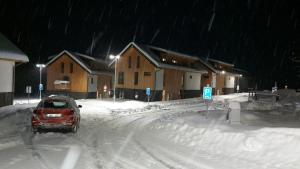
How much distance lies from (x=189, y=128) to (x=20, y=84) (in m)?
51.5

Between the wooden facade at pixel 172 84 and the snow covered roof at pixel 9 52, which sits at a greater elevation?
the snow covered roof at pixel 9 52

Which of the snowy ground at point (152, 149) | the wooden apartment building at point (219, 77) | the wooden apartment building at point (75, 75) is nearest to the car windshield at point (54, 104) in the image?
the snowy ground at point (152, 149)

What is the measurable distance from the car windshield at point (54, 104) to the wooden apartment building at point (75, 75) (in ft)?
101

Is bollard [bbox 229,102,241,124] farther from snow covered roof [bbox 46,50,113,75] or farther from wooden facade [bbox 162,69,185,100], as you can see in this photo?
snow covered roof [bbox 46,50,113,75]

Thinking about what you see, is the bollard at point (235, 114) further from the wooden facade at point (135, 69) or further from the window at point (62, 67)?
the window at point (62, 67)

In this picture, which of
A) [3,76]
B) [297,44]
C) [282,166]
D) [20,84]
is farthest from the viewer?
[20,84]

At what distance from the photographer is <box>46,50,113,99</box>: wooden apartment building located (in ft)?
155

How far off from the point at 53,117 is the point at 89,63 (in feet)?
114

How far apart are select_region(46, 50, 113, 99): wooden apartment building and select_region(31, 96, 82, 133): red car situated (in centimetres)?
3113

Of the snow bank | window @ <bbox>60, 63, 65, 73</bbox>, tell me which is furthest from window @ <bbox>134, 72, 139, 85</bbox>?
the snow bank

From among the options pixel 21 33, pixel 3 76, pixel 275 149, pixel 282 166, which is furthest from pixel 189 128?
pixel 21 33

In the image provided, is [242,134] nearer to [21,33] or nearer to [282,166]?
[282,166]

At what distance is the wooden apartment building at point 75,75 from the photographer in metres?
47.2

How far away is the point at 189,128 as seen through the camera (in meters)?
16.7
